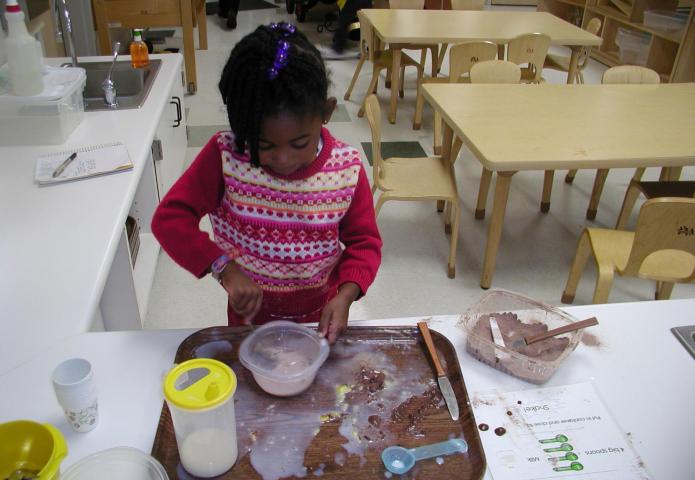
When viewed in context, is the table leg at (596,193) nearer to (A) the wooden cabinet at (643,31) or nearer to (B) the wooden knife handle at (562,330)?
(B) the wooden knife handle at (562,330)

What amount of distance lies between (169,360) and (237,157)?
365mm

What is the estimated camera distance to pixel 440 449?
0.77 metres

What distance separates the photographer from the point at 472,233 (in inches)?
108

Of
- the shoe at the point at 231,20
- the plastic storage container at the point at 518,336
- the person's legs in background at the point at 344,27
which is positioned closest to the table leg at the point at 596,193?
the plastic storage container at the point at 518,336

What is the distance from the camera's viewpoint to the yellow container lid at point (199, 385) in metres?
0.67

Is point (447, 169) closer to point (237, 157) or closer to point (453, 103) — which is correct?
point (453, 103)

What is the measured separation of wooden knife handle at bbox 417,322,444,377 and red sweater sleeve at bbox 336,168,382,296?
131 mm

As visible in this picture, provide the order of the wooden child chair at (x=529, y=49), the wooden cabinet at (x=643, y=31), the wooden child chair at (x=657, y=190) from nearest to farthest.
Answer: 1. the wooden child chair at (x=657, y=190)
2. the wooden child chair at (x=529, y=49)
3. the wooden cabinet at (x=643, y=31)

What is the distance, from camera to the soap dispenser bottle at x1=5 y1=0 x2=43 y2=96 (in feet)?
5.21

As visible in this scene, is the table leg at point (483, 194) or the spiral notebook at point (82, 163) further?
the table leg at point (483, 194)

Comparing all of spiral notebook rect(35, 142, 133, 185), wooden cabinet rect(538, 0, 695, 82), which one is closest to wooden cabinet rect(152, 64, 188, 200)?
spiral notebook rect(35, 142, 133, 185)

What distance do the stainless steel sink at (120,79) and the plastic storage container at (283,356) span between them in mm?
1578

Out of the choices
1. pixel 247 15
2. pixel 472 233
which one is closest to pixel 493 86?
pixel 472 233

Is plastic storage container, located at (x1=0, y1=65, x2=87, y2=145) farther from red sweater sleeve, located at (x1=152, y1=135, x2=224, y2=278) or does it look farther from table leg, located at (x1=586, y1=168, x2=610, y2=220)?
table leg, located at (x1=586, y1=168, x2=610, y2=220)
